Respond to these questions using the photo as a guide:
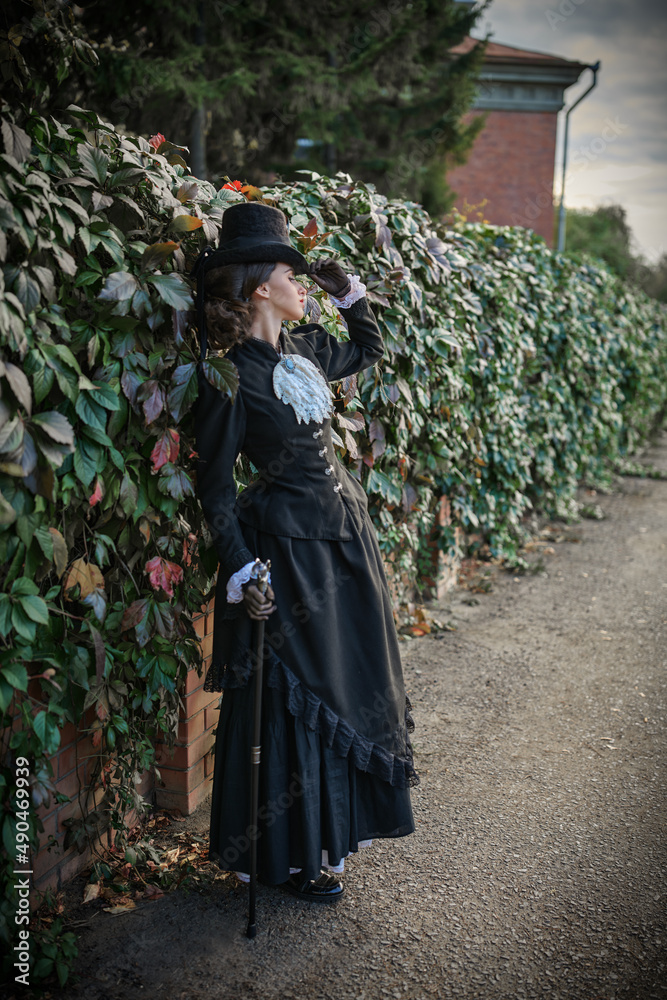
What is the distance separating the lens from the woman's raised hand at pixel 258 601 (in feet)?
6.09

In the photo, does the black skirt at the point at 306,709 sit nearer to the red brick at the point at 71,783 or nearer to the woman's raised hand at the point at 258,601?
the woman's raised hand at the point at 258,601

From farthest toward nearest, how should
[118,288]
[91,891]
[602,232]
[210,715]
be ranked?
[602,232], [210,715], [91,891], [118,288]

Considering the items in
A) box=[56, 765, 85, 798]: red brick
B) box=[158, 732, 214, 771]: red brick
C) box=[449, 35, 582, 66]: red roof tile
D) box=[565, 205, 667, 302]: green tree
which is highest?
box=[449, 35, 582, 66]: red roof tile

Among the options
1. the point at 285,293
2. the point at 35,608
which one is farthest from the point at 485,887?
the point at 285,293

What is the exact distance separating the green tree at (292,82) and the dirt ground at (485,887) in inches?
260

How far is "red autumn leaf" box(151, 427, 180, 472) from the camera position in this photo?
1.90 m

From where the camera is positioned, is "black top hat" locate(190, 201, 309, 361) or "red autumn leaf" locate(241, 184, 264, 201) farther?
"red autumn leaf" locate(241, 184, 264, 201)

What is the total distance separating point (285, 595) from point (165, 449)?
0.52 metres

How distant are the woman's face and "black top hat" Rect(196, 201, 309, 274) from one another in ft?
0.11

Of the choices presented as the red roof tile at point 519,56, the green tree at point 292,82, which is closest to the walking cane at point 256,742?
the green tree at point 292,82

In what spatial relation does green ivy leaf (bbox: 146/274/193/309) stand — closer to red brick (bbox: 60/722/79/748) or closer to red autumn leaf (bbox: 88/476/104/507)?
red autumn leaf (bbox: 88/476/104/507)

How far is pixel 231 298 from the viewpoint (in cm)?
195

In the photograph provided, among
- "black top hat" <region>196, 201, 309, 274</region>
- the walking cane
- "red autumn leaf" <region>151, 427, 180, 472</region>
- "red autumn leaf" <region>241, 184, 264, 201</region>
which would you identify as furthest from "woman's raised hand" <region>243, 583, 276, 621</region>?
"red autumn leaf" <region>241, 184, 264, 201</region>

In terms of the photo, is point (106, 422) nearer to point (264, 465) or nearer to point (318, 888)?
point (264, 465)
